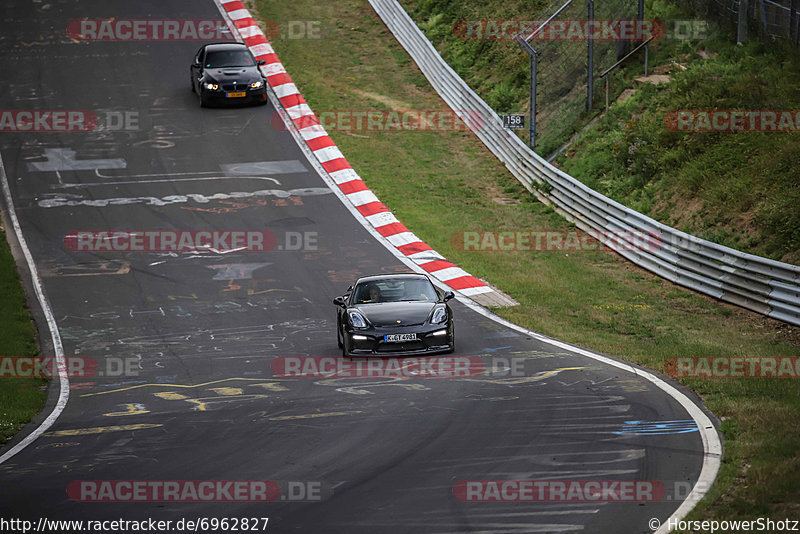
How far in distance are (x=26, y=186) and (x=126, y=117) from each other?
554cm

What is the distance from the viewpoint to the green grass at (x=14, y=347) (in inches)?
521

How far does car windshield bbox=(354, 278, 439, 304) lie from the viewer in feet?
52.2

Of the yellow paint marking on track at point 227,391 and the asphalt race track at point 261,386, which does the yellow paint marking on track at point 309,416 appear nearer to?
the asphalt race track at point 261,386

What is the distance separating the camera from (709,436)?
1045cm

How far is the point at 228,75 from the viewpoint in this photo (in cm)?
3036
